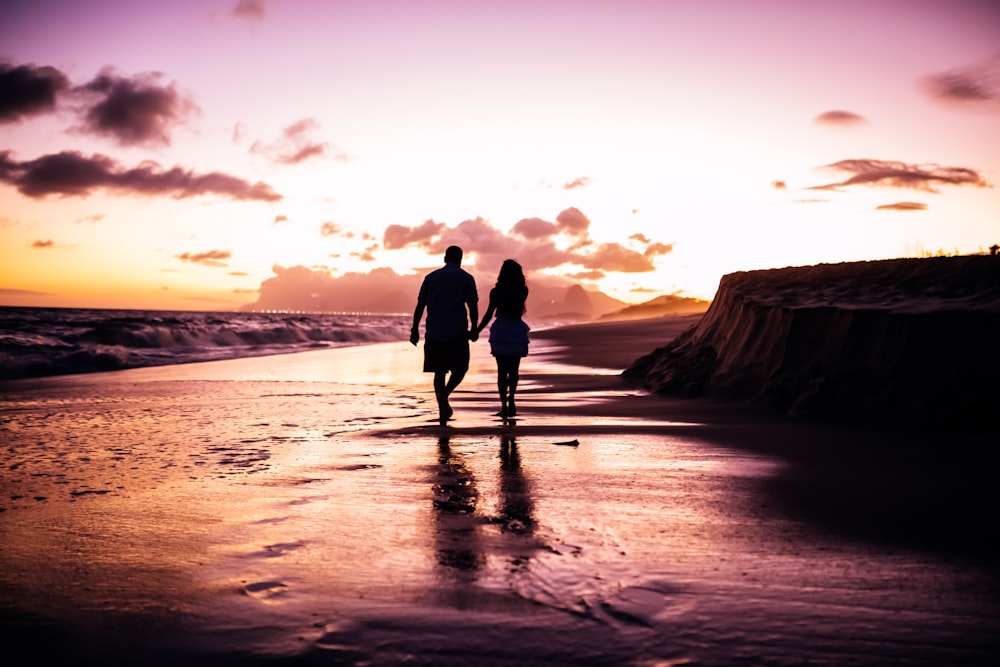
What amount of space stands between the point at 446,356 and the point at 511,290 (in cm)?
144

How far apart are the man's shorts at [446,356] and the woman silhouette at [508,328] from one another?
15.9 inches

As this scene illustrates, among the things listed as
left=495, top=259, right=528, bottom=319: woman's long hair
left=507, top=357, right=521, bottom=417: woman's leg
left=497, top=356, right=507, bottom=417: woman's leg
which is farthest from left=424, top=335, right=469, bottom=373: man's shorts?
left=495, top=259, right=528, bottom=319: woman's long hair

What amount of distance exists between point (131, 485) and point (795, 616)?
4.04m

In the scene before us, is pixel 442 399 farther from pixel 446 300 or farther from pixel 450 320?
pixel 446 300

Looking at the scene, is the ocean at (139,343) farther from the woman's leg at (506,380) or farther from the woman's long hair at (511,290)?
the woman's leg at (506,380)

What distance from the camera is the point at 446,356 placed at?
782 centimetres

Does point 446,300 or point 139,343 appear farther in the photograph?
point 139,343

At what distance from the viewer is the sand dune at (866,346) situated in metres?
6.35

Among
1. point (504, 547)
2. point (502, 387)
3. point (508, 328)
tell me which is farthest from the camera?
point (508, 328)

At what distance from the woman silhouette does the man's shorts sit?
40cm

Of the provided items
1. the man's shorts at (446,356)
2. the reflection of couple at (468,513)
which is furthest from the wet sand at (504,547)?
the man's shorts at (446,356)

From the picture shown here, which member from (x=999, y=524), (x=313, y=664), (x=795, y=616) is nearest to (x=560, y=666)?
(x=313, y=664)

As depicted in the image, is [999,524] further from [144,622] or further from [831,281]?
[831,281]

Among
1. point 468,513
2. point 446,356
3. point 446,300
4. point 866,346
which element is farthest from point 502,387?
point 468,513
